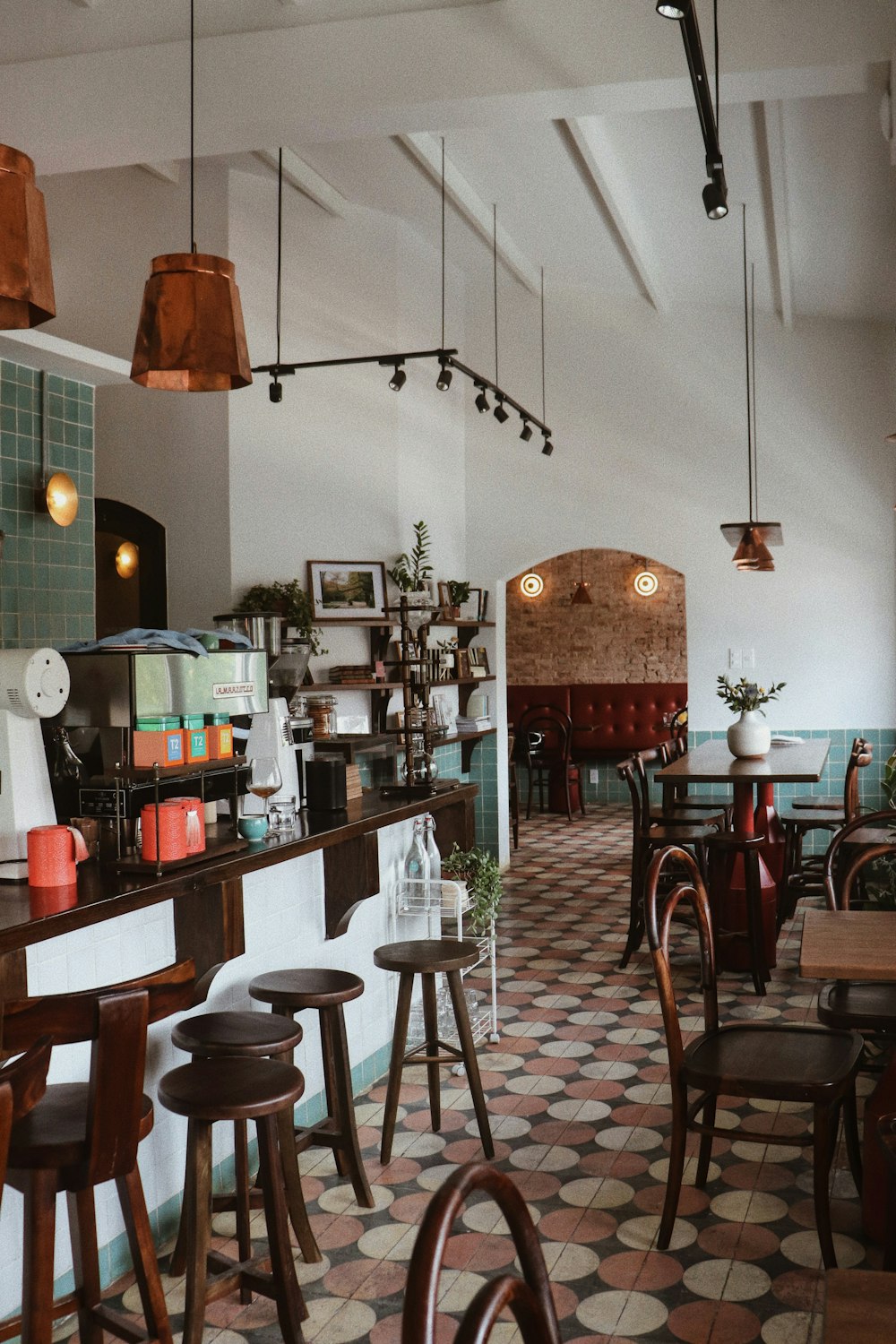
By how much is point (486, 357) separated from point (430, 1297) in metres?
8.82

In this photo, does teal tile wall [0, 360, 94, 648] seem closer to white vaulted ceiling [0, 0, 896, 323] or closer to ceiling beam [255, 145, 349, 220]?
white vaulted ceiling [0, 0, 896, 323]

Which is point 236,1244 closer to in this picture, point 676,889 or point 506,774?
point 676,889

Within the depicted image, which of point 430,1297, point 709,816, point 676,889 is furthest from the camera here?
point 709,816

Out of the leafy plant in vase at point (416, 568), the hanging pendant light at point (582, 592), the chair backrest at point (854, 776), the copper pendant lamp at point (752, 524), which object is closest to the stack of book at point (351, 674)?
the leafy plant in vase at point (416, 568)

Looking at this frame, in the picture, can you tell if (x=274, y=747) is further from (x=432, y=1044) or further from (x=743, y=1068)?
(x=743, y=1068)

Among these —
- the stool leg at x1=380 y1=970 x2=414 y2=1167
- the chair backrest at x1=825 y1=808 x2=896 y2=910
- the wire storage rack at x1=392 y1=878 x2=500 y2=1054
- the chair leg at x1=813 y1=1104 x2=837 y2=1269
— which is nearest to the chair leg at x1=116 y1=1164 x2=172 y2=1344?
the stool leg at x1=380 y1=970 x2=414 y2=1167

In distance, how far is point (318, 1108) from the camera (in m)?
4.08

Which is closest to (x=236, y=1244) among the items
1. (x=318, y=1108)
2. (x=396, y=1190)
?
(x=396, y=1190)

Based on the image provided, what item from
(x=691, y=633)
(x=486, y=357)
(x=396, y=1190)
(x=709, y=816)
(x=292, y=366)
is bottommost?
(x=396, y=1190)

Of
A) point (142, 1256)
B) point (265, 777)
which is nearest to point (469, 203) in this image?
point (265, 777)

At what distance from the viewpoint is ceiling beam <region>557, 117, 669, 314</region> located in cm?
566

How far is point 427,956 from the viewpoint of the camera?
151 inches

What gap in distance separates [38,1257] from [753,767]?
15.7 feet

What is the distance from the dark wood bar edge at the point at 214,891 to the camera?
2547 millimetres
